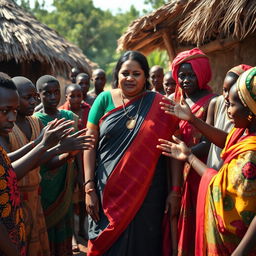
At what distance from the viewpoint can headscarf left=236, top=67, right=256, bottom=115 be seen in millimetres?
2241

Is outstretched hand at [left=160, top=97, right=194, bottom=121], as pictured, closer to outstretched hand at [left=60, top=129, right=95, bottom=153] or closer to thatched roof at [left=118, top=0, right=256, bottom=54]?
outstretched hand at [left=60, top=129, right=95, bottom=153]

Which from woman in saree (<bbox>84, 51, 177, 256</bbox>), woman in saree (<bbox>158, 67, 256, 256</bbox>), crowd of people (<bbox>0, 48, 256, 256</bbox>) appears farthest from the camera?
woman in saree (<bbox>84, 51, 177, 256</bbox>)

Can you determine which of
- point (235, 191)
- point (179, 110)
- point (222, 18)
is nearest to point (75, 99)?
point (222, 18)

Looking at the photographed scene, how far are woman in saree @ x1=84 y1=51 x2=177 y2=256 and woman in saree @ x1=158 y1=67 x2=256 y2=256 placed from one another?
2.15 ft

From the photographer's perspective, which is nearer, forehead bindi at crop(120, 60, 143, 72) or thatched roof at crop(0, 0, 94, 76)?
forehead bindi at crop(120, 60, 143, 72)

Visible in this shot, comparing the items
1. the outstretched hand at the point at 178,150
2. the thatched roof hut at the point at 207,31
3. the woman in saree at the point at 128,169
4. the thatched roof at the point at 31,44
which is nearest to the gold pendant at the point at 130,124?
the woman in saree at the point at 128,169

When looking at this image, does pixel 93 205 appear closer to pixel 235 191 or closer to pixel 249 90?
pixel 235 191

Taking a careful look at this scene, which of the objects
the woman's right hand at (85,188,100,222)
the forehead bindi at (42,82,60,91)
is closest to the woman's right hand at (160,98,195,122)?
the woman's right hand at (85,188,100,222)

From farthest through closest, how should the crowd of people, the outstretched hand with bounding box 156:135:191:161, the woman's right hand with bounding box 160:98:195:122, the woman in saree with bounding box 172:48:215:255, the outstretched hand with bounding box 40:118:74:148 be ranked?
the woman in saree with bounding box 172:48:215:255, the woman's right hand with bounding box 160:98:195:122, the outstretched hand with bounding box 156:135:191:161, the outstretched hand with bounding box 40:118:74:148, the crowd of people

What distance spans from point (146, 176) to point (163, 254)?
670mm

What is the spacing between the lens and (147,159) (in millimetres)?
3207

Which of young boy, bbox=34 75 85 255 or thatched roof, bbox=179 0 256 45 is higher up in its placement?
thatched roof, bbox=179 0 256 45

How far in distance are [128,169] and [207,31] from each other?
3.03m

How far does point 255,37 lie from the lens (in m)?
5.41
